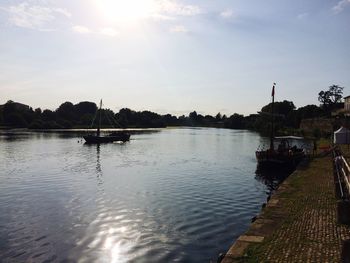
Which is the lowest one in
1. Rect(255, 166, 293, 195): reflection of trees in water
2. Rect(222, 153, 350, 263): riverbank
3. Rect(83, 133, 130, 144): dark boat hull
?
Rect(255, 166, 293, 195): reflection of trees in water

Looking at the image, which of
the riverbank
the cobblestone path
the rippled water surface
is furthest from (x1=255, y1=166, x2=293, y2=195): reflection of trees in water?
the riverbank

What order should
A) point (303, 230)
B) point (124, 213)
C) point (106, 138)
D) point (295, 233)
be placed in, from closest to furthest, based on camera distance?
point (295, 233), point (303, 230), point (124, 213), point (106, 138)

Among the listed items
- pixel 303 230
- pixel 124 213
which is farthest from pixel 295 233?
pixel 124 213

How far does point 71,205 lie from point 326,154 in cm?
3918

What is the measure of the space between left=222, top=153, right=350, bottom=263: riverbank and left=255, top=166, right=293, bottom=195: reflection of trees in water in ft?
33.3

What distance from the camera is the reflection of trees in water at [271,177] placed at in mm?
34644

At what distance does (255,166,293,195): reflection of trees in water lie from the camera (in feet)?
114

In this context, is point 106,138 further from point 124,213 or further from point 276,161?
point 124,213

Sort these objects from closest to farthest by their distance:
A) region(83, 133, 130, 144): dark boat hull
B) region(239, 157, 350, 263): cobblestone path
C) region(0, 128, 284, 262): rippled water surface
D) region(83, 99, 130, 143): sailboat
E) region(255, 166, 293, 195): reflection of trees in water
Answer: region(239, 157, 350, 263): cobblestone path < region(0, 128, 284, 262): rippled water surface < region(255, 166, 293, 195): reflection of trees in water < region(83, 133, 130, 144): dark boat hull < region(83, 99, 130, 143): sailboat

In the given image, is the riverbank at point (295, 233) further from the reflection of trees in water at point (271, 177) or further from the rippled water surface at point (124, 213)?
the reflection of trees in water at point (271, 177)

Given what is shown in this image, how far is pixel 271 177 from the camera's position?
131ft

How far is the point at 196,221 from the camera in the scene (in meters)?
21.0

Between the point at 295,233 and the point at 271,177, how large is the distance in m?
25.5

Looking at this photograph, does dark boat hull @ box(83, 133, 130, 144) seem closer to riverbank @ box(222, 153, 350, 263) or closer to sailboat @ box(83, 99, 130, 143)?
sailboat @ box(83, 99, 130, 143)
